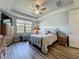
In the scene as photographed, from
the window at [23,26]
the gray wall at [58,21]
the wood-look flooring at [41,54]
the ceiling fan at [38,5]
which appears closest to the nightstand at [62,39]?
the gray wall at [58,21]

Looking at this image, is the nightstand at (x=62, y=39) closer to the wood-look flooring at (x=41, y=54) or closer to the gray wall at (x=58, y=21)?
the gray wall at (x=58, y=21)

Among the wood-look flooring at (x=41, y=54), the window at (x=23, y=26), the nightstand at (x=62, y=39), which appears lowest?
the wood-look flooring at (x=41, y=54)

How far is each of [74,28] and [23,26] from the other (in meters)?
5.13

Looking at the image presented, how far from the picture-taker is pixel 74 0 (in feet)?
13.2

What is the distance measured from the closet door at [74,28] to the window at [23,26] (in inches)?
189

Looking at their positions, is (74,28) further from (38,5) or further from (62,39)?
(38,5)

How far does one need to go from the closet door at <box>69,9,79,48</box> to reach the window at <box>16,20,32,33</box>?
4.80m

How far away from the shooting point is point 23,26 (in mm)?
8047

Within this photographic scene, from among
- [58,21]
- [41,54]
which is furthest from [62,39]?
[41,54]

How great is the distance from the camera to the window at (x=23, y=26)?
7488 millimetres

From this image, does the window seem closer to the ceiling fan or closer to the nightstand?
the ceiling fan

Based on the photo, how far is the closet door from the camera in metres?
4.58

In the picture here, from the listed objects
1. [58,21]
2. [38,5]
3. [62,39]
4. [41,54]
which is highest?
[38,5]

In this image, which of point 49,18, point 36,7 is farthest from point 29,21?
point 36,7
